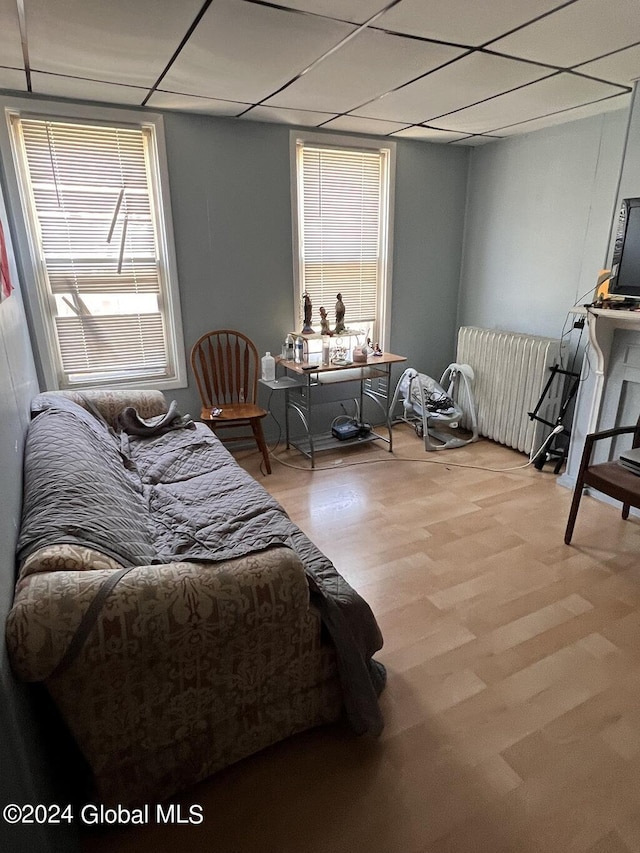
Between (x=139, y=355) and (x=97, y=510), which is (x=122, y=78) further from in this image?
(x=97, y=510)

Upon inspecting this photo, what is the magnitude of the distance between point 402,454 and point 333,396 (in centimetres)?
78

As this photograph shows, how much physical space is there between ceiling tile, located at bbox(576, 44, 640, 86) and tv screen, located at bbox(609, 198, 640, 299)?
581 mm

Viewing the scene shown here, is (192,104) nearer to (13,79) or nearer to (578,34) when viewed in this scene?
(13,79)

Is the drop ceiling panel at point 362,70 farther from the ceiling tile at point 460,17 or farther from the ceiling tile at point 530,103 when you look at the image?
the ceiling tile at point 530,103

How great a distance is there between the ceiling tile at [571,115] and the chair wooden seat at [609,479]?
6.27 ft

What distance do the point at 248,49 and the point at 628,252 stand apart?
216 cm

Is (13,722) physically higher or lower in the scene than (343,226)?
lower

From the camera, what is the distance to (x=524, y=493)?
10.4ft

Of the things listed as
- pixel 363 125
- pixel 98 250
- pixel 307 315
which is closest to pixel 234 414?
pixel 307 315

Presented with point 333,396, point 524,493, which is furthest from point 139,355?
point 524,493

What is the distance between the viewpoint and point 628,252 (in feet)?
8.64

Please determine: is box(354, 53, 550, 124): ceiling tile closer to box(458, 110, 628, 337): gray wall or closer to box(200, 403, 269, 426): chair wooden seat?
box(458, 110, 628, 337): gray wall

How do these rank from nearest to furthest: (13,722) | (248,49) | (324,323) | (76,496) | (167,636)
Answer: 1. (13,722)
2. (167,636)
3. (76,496)
4. (248,49)
5. (324,323)

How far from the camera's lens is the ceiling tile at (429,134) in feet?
11.6
